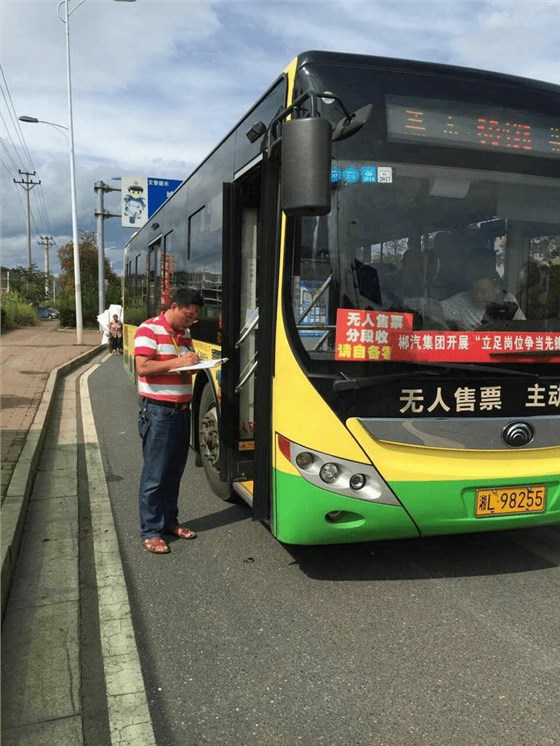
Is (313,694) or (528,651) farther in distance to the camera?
(528,651)

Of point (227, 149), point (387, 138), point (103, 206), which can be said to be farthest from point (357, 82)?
point (103, 206)

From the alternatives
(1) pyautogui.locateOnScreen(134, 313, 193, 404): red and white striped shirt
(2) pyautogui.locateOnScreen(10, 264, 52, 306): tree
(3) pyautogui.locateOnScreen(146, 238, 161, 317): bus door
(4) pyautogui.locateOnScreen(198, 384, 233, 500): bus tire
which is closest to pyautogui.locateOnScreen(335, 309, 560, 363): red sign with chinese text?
(1) pyautogui.locateOnScreen(134, 313, 193, 404): red and white striped shirt

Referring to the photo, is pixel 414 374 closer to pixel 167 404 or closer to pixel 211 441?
pixel 167 404

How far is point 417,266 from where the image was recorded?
3.50 meters

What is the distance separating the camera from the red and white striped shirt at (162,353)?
4.18m

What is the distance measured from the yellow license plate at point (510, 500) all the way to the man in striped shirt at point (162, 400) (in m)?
2.04

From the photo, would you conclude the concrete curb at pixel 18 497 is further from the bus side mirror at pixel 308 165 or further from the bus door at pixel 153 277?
the bus side mirror at pixel 308 165

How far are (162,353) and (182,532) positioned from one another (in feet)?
4.61

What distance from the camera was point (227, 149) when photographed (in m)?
5.05

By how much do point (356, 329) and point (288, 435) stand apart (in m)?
0.72

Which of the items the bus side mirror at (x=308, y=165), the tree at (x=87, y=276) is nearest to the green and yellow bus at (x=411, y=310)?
the bus side mirror at (x=308, y=165)

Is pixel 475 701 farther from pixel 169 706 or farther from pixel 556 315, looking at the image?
pixel 556 315

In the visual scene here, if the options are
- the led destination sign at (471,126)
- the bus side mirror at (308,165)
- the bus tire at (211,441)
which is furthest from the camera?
the bus tire at (211,441)

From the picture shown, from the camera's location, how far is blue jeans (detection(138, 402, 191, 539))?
4.32 m
